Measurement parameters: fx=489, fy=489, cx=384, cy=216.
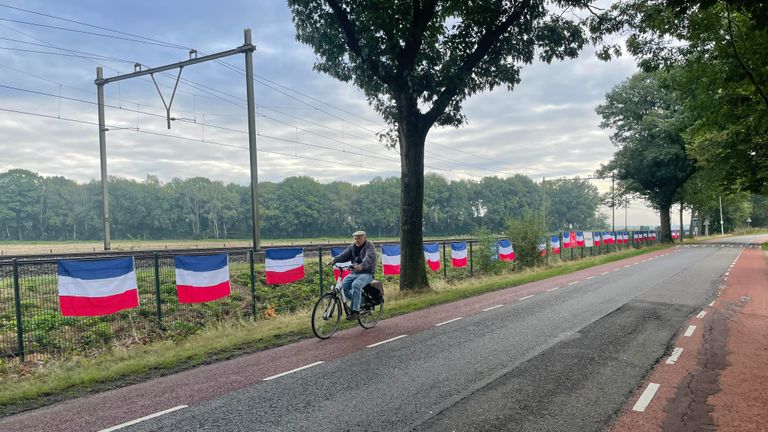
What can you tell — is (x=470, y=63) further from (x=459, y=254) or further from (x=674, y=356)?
(x=674, y=356)

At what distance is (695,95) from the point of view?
1403 centimetres

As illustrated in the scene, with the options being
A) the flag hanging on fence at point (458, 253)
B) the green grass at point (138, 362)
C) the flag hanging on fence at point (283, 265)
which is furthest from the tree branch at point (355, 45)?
the flag hanging on fence at point (458, 253)

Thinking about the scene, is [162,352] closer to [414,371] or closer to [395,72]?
[414,371]

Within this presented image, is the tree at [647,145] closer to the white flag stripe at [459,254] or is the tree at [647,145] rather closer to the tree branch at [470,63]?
the white flag stripe at [459,254]

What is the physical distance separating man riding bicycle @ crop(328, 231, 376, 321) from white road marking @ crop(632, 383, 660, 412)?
511cm

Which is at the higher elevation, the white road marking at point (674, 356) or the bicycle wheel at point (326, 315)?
the bicycle wheel at point (326, 315)

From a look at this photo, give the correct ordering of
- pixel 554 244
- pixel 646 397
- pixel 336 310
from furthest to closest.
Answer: pixel 554 244 → pixel 336 310 → pixel 646 397

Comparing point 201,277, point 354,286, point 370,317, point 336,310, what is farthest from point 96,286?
point 370,317

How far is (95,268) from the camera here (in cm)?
916

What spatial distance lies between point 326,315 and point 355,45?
8.56m

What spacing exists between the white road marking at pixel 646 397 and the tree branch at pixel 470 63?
1056cm

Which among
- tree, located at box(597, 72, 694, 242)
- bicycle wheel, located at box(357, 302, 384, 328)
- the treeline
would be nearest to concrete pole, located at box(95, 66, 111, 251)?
bicycle wheel, located at box(357, 302, 384, 328)

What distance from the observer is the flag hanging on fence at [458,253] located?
67.7ft

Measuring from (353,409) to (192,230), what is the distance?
337 feet
